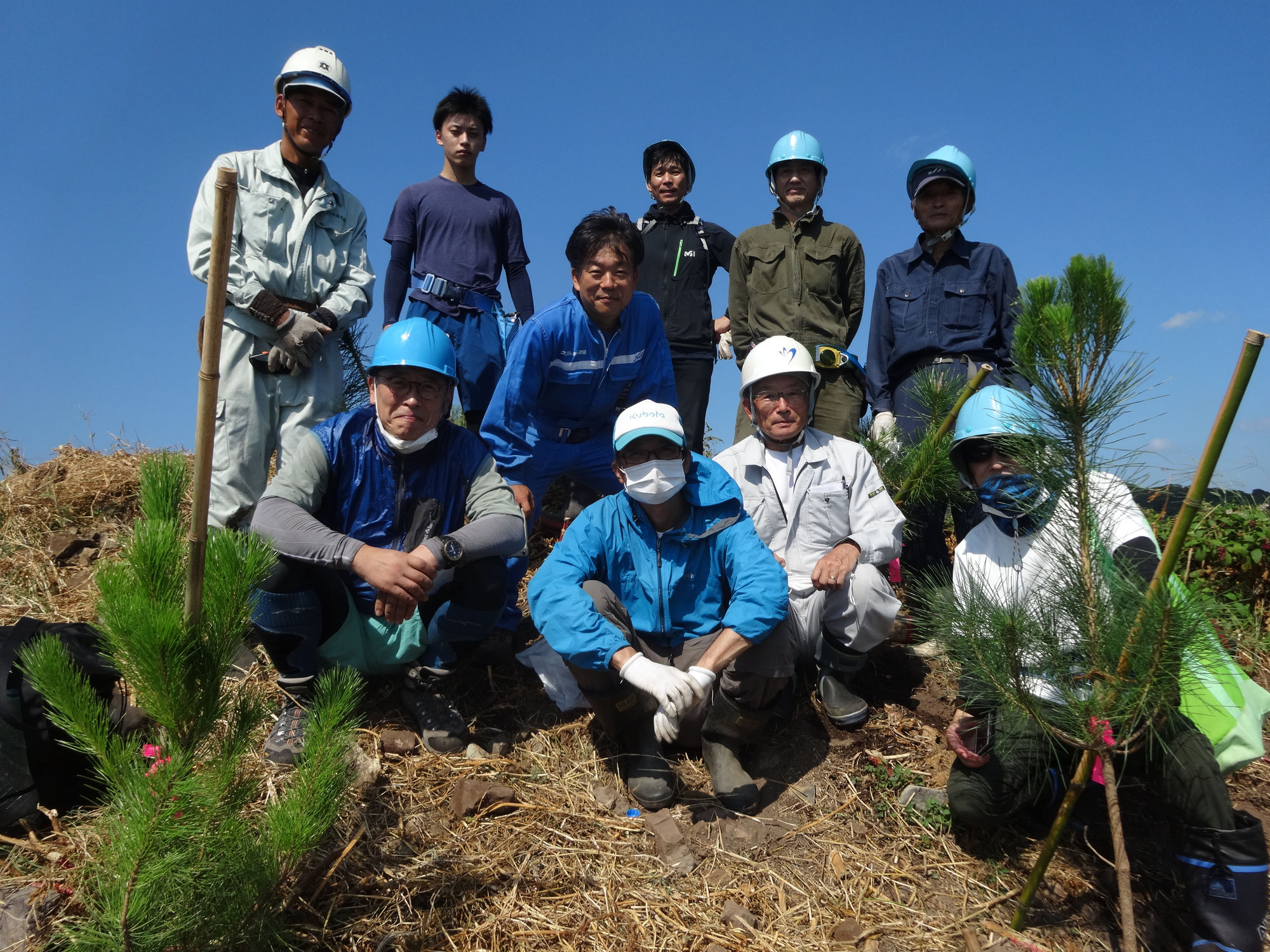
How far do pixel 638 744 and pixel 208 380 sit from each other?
103 inches

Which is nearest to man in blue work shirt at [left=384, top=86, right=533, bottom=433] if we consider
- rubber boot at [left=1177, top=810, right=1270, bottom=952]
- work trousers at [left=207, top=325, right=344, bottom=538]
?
work trousers at [left=207, top=325, right=344, bottom=538]

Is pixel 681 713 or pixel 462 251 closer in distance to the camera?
pixel 681 713

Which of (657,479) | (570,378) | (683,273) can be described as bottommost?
(657,479)

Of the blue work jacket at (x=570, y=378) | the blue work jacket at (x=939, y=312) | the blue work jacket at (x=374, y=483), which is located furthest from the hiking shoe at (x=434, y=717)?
the blue work jacket at (x=939, y=312)

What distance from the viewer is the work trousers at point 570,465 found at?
464cm

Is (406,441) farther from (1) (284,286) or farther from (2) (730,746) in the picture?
(2) (730,746)

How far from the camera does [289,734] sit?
341 cm

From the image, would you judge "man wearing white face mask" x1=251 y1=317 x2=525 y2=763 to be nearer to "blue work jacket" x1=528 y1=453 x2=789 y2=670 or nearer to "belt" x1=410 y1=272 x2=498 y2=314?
"blue work jacket" x1=528 y1=453 x2=789 y2=670

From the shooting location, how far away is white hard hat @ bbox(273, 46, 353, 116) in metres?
4.16

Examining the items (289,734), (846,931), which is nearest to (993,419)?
(846,931)

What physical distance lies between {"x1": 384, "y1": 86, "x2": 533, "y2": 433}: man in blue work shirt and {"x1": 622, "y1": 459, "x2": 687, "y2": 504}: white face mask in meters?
1.84

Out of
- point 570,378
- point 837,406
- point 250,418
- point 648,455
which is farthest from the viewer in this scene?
point 837,406

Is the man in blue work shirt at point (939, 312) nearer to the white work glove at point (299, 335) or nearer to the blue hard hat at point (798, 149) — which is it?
the blue hard hat at point (798, 149)

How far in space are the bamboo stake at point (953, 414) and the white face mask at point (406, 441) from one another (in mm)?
2483
